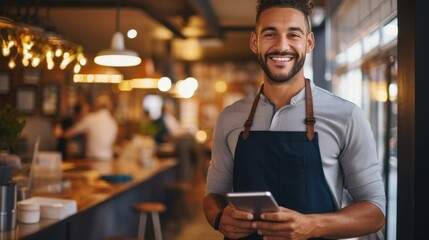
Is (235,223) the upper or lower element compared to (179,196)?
upper

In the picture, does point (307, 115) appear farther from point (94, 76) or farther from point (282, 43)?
point (94, 76)

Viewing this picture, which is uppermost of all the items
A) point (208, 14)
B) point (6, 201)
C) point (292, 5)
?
point (208, 14)

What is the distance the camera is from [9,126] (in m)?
3.08

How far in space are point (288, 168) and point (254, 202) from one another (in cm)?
26

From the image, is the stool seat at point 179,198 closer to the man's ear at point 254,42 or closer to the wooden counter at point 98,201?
the wooden counter at point 98,201

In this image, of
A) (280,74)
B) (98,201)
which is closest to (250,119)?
(280,74)

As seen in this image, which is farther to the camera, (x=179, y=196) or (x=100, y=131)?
(x=179, y=196)

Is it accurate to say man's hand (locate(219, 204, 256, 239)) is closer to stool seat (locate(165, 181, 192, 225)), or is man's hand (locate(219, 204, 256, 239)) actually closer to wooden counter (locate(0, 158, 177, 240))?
wooden counter (locate(0, 158, 177, 240))

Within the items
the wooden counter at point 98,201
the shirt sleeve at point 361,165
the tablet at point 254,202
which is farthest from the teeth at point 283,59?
the wooden counter at point 98,201

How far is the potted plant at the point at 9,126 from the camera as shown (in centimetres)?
307

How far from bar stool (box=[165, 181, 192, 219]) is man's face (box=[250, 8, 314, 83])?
20.0ft

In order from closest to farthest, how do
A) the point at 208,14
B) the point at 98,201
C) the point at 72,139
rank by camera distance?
1. the point at 98,201
2. the point at 208,14
3. the point at 72,139

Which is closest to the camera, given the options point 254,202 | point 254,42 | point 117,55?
point 254,202

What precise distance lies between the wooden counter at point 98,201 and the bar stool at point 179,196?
0.51ft
